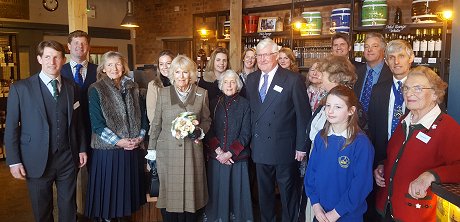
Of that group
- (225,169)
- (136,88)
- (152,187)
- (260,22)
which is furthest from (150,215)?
(260,22)

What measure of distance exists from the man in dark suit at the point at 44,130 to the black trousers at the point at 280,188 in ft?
5.07

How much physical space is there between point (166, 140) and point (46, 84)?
972mm

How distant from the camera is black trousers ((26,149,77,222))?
9.45 feet

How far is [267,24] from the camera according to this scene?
7.12 metres

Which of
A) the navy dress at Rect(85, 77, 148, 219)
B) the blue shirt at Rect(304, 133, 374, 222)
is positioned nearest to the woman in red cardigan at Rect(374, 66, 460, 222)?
the blue shirt at Rect(304, 133, 374, 222)

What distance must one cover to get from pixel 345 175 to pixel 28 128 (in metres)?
2.20

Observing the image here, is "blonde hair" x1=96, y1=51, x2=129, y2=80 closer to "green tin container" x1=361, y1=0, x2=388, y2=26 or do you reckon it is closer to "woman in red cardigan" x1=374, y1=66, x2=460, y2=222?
"woman in red cardigan" x1=374, y1=66, x2=460, y2=222

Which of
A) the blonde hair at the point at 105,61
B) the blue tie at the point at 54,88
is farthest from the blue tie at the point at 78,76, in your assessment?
the blue tie at the point at 54,88

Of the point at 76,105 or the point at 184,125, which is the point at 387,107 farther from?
the point at 76,105

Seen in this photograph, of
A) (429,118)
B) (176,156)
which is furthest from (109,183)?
(429,118)

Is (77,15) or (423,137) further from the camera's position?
(77,15)

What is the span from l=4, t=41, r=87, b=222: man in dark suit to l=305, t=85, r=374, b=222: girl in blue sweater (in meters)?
1.87

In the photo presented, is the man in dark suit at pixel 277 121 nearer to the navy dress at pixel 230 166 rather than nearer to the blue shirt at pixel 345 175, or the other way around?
the navy dress at pixel 230 166

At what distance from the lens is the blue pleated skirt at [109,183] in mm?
3250
